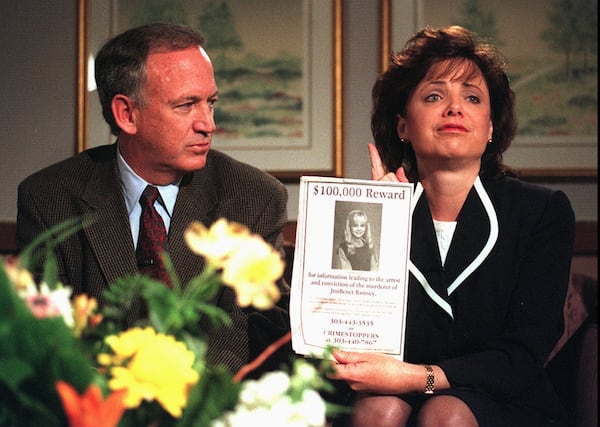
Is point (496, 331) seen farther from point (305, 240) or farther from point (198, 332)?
point (198, 332)

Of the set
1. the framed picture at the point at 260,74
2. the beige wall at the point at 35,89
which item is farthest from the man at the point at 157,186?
the beige wall at the point at 35,89

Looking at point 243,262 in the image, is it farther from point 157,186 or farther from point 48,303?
point 157,186

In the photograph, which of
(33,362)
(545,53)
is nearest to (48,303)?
(33,362)

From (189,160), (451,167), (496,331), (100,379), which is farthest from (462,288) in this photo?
(100,379)

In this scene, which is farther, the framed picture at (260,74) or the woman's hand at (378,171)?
the framed picture at (260,74)

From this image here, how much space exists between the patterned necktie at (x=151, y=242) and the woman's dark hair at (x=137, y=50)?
0.30 meters

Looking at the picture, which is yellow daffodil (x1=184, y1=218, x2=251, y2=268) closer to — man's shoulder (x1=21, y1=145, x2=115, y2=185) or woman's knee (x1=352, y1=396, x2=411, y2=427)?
woman's knee (x1=352, y1=396, x2=411, y2=427)

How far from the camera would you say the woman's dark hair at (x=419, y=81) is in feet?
8.04

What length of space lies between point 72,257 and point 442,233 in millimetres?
1061

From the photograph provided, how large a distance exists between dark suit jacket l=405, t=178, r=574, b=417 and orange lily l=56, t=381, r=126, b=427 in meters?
1.37

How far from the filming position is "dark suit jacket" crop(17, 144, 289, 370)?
2.43 meters

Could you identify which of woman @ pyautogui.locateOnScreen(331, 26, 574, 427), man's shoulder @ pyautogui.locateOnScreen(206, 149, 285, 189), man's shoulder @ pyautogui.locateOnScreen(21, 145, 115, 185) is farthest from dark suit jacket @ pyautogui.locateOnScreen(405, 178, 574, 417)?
man's shoulder @ pyautogui.locateOnScreen(21, 145, 115, 185)

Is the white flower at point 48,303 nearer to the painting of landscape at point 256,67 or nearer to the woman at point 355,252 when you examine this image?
the woman at point 355,252

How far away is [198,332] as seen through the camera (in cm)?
113
